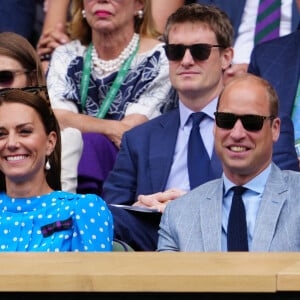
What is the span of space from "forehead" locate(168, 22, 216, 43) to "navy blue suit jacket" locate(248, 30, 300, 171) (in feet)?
1.29

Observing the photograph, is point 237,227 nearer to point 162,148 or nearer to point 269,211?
point 269,211

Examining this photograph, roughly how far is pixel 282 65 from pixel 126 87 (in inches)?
36.6

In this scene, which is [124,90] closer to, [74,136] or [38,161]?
[74,136]

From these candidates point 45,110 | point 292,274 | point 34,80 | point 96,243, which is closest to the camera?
point 292,274

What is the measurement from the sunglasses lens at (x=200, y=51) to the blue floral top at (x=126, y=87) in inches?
24.9

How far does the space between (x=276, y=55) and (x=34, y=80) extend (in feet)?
4.58

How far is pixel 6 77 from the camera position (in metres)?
5.74

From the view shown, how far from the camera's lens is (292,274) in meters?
3.17

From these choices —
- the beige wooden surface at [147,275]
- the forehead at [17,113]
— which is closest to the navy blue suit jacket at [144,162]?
the forehead at [17,113]

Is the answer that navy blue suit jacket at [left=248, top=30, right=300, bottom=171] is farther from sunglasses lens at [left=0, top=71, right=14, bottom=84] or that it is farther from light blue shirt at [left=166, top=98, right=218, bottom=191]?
sunglasses lens at [left=0, top=71, right=14, bottom=84]

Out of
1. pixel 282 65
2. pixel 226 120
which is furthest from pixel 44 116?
pixel 282 65

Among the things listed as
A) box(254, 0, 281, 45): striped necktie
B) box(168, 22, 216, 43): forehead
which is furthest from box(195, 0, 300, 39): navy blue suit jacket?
box(168, 22, 216, 43): forehead

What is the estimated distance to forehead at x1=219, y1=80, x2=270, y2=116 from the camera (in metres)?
5.02

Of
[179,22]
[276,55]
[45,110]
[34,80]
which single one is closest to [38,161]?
[45,110]
